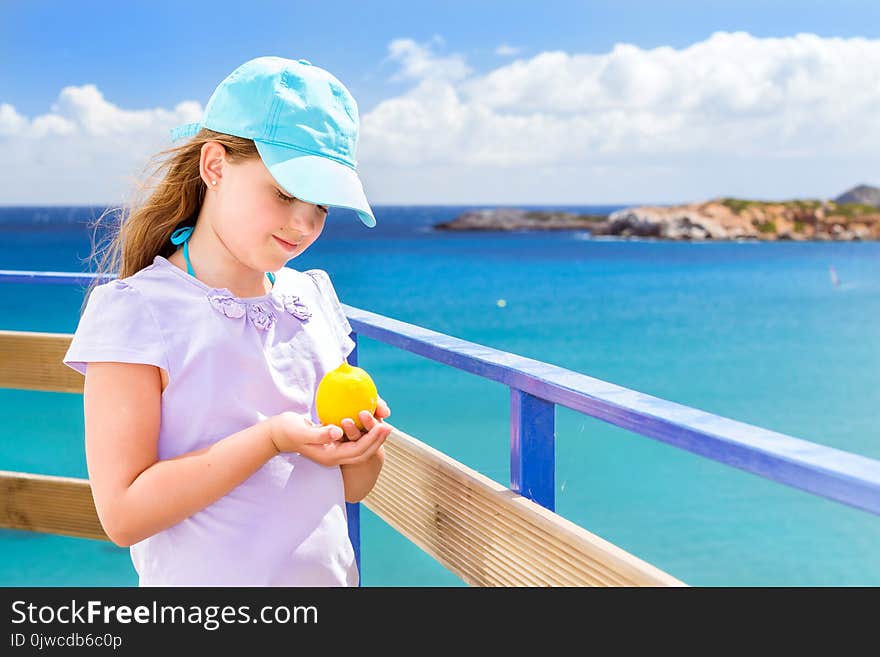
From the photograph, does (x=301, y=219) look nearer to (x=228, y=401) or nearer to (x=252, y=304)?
(x=252, y=304)

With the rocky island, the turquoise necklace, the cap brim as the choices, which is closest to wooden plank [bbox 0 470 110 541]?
the turquoise necklace

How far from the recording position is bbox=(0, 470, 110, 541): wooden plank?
255 centimetres

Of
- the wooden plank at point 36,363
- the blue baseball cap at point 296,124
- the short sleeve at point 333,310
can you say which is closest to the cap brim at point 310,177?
the blue baseball cap at point 296,124

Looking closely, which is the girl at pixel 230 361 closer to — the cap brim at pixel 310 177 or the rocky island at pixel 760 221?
the cap brim at pixel 310 177

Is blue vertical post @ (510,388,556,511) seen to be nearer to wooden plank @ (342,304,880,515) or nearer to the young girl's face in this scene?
wooden plank @ (342,304,880,515)

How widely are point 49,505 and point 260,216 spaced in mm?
1728

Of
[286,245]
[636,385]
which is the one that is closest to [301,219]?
[286,245]

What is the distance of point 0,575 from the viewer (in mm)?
6840

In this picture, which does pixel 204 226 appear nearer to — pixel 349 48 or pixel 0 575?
pixel 0 575

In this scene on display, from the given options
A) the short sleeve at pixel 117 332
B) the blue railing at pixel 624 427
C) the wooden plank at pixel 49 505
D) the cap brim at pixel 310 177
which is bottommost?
the wooden plank at pixel 49 505

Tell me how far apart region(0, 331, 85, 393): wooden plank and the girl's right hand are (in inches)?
61.5

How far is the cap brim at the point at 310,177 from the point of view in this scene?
120 cm

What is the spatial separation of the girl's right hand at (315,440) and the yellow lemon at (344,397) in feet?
0.08

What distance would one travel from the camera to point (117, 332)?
46.4 inches
